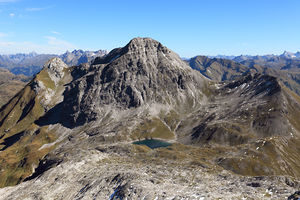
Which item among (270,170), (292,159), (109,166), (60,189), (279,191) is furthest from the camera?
(292,159)

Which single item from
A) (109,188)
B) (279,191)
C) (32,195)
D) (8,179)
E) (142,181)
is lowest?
(8,179)

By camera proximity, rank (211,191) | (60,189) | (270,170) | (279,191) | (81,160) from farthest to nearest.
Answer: (270,170) < (81,160) < (60,189) < (211,191) < (279,191)

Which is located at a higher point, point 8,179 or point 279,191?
point 279,191

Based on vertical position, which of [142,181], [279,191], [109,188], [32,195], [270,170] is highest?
[279,191]

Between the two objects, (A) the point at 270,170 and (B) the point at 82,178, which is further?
(A) the point at 270,170

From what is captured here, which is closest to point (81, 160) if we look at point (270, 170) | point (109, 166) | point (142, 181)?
point (109, 166)

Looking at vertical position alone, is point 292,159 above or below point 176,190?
below

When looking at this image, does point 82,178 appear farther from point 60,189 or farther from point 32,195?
point 32,195

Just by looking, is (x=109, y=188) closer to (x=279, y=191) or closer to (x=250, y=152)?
(x=279, y=191)

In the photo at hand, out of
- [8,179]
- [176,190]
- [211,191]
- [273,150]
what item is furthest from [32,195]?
[273,150]
